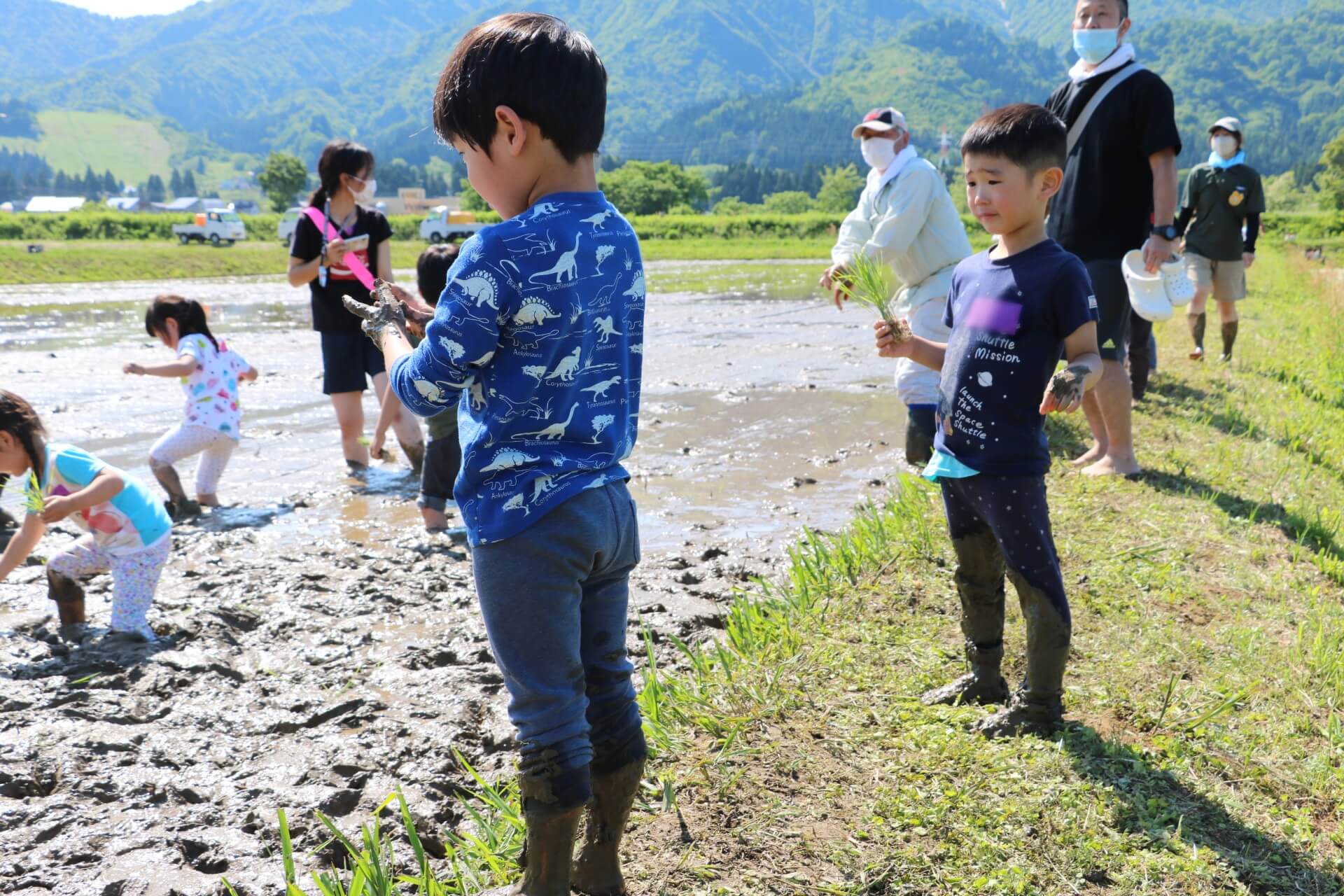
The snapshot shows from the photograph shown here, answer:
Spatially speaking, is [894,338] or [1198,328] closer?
[894,338]

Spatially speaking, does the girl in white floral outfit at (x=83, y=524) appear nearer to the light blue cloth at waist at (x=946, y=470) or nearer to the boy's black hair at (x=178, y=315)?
the boy's black hair at (x=178, y=315)

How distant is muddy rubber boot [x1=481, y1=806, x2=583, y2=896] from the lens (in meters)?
2.21

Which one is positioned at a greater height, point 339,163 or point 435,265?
point 339,163

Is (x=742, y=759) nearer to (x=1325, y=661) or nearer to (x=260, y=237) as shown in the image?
(x=1325, y=661)

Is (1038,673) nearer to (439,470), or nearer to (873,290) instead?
(873,290)

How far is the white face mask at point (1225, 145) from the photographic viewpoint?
31.5 feet

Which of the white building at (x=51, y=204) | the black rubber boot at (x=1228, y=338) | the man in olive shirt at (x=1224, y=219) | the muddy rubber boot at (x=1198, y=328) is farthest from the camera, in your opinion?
the white building at (x=51, y=204)

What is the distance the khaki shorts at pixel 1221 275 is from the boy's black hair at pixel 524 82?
29.7 feet

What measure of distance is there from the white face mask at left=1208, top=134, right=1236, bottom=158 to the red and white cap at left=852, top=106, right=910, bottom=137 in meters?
5.07

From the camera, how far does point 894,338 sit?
3.20 metres

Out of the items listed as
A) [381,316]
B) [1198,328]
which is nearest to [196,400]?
[381,316]

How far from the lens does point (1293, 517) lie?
4930 mm

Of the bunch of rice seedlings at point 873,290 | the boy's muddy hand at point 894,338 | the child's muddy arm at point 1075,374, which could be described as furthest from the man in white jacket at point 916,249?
the child's muddy arm at point 1075,374

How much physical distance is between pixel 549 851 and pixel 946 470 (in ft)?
5.15
